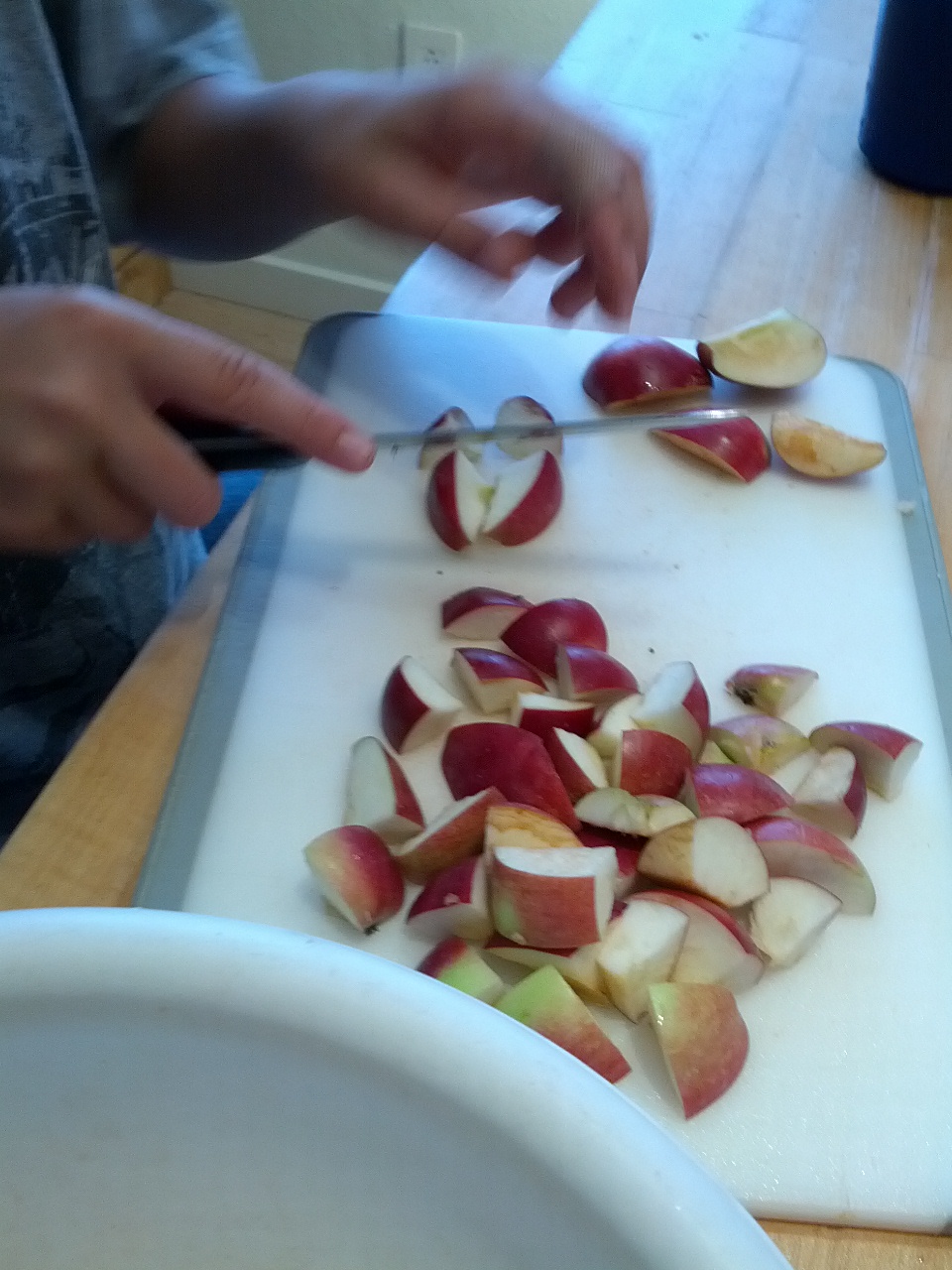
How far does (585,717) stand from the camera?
2.15ft

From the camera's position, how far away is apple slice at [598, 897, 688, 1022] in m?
0.52

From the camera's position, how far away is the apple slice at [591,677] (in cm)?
66

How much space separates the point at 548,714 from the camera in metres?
0.64

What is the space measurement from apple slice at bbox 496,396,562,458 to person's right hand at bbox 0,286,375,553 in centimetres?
27

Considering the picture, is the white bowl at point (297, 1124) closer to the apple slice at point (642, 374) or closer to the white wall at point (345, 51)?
the apple slice at point (642, 374)

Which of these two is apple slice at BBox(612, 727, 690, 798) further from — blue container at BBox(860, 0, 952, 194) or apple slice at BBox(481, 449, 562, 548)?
blue container at BBox(860, 0, 952, 194)

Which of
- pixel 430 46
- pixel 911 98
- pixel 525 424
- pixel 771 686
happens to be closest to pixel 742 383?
pixel 525 424

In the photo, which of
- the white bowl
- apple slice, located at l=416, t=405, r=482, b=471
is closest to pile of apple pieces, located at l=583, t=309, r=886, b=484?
apple slice, located at l=416, t=405, r=482, b=471

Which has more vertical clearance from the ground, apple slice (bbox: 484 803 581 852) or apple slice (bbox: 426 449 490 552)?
apple slice (bbox: 426 449 490 552)

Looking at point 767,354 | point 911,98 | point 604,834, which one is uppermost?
point 911,98

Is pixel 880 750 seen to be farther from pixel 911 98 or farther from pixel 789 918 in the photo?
pixel 911 98

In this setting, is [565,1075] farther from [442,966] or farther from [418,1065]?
[442,966]

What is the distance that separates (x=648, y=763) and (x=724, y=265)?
59 centimetres

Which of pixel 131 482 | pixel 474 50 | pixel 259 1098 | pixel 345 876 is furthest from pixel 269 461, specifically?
pixel 474 50
